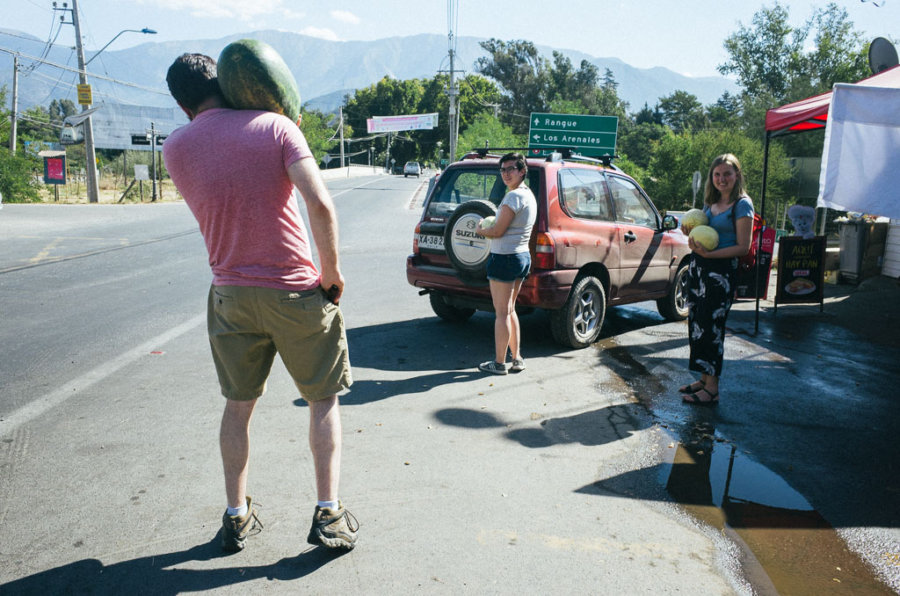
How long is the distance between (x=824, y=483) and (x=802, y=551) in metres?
0.90

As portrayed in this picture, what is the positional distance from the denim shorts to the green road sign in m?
17.3

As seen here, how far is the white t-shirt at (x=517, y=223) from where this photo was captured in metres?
5.23

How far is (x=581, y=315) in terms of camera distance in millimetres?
6453

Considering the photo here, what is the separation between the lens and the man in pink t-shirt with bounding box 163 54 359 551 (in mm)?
2469

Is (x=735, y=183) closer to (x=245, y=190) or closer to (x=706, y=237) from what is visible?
(x=706, y=237)

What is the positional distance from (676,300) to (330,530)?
6194mm

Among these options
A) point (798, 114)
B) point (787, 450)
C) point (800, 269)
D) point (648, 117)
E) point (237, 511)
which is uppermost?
point (648, 117)

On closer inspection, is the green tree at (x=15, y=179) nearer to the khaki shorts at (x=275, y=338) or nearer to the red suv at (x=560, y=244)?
the red suv at (x=560, y=244)

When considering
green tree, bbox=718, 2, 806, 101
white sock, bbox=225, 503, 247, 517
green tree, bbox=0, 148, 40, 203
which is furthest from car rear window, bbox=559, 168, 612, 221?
green tree, bbox=718, 2, 806, 101

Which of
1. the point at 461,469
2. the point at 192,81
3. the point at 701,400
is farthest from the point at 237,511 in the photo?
the point at 701,400

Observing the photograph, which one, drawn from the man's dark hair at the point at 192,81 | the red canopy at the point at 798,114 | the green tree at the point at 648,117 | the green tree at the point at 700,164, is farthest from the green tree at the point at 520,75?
the man's dark hair at the point at 192,81

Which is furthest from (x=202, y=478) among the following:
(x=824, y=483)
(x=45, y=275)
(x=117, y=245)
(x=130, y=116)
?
(x=130, y=116)

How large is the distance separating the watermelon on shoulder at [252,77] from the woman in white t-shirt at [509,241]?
9.36ft

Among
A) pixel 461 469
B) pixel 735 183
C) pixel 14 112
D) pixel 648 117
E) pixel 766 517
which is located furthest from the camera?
pixel 648 117
